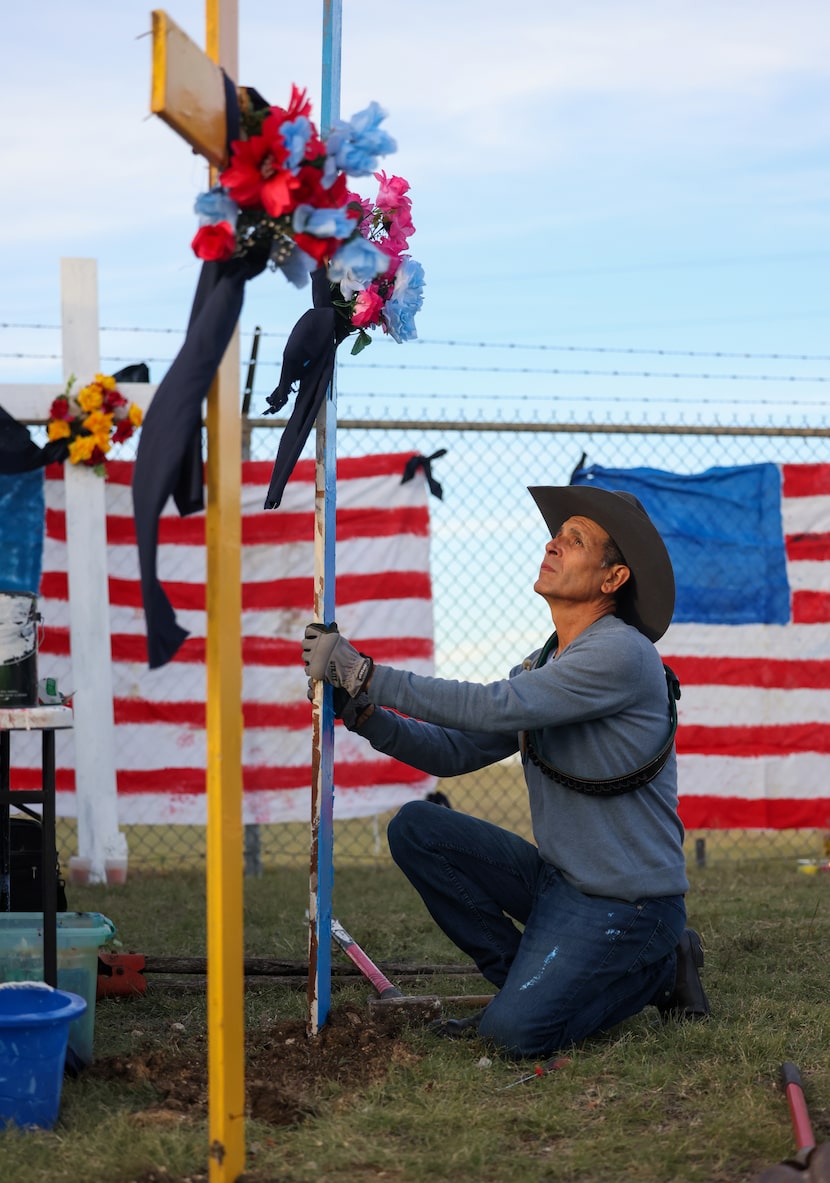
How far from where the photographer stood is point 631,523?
3.89 meters

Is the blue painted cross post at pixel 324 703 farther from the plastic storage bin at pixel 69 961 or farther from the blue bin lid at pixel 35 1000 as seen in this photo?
the blue bin lid at pixel 35 1000

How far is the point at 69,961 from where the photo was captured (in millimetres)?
3545

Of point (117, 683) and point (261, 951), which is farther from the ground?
point (117, 683)

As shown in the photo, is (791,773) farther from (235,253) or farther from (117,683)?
(235,253)

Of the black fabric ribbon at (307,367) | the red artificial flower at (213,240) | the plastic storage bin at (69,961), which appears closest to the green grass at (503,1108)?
the plastic storage bin at (69,961)

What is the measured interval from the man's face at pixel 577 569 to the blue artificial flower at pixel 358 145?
1387mm

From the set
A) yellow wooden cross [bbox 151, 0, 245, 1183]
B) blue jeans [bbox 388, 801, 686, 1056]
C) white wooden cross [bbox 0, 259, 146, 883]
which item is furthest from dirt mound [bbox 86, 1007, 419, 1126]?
white wooden cross [bbox 0, 259, 146, 883]

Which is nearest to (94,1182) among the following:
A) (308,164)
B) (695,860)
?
(308,164)

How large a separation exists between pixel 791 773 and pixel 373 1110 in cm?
486

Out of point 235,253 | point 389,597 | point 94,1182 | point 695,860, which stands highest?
point 235,253

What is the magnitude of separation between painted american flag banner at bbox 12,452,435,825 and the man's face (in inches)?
126

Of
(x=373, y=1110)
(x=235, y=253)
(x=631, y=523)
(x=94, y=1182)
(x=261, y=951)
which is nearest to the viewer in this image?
(x=94, y=1182)

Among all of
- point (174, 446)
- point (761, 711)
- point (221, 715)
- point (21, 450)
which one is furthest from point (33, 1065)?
point (761, 711)

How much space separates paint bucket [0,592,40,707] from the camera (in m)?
3.44
